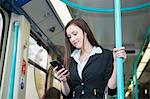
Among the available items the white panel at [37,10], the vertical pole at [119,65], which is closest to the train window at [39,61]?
the white panel at [37,10]

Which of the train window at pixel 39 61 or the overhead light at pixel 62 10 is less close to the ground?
the overhead light at pixel 62 10

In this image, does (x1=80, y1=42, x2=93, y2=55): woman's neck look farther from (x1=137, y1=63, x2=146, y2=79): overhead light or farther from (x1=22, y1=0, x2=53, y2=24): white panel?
(x1=137, y1=63, x2=146, y2=79): overhead light

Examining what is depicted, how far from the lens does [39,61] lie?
3580 mm

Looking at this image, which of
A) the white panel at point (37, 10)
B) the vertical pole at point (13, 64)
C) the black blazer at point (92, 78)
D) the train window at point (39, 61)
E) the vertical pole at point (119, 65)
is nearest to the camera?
the vertical pole at point (119, 65)

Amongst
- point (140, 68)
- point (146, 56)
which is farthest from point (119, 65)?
point (140, 68)

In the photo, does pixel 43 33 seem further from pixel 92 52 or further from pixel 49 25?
pixel 92 52

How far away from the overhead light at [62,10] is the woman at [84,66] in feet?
3.68

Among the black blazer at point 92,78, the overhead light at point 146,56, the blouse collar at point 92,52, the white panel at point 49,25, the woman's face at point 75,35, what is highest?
the white panel at point 49,25

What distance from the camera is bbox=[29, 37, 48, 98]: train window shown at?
11.0ft

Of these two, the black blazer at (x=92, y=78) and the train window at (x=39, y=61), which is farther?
the train window at (x=39, y=61)

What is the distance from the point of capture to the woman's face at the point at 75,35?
5.73 ft

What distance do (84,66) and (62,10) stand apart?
146 centimetres

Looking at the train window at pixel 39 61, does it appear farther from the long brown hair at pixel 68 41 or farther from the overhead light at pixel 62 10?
the long brown hair at pixel 68 41

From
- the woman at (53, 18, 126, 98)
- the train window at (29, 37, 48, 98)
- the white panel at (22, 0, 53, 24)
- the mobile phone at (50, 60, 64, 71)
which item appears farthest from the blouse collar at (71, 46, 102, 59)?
the train window at (29, 37, 48, 98)
